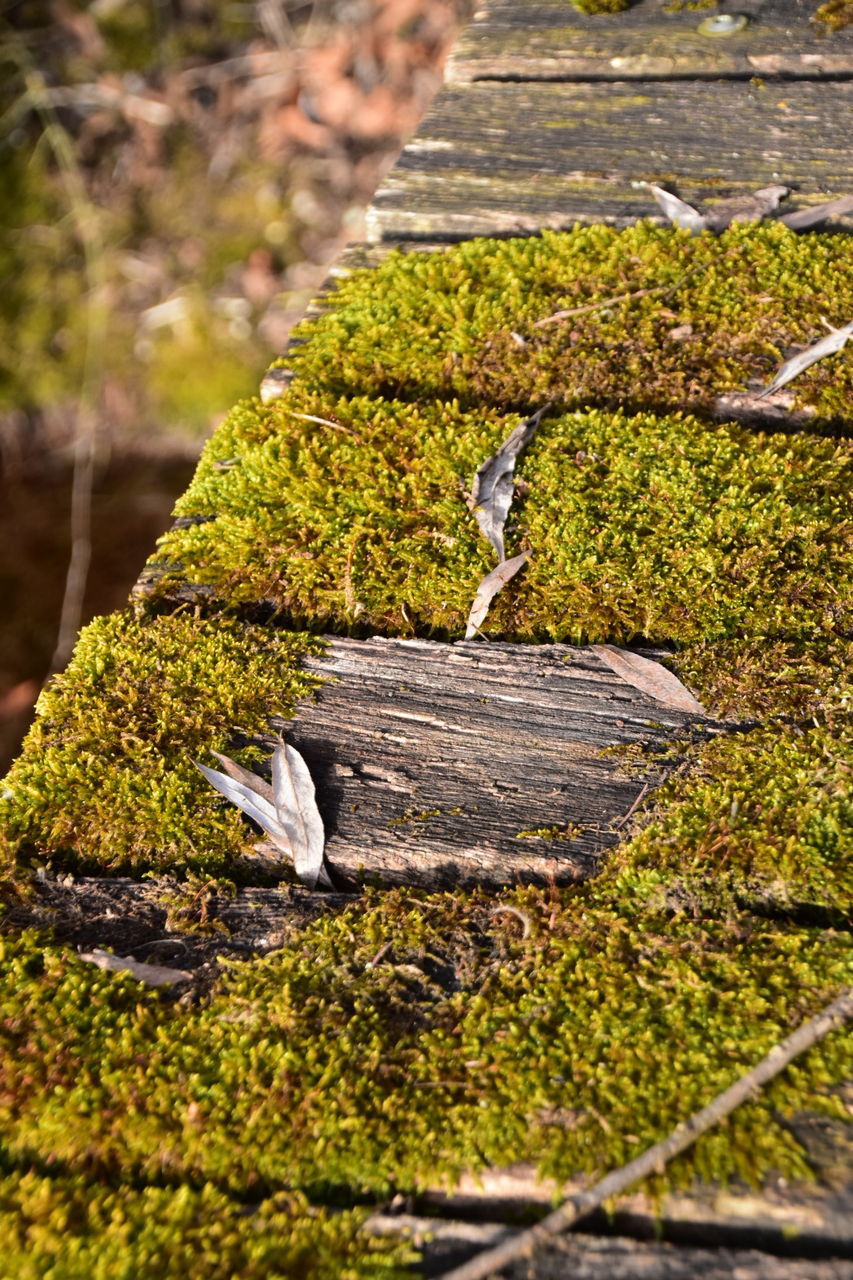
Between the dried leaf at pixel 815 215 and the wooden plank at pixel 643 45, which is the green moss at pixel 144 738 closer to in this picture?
the dried leaf at pixel 815 215

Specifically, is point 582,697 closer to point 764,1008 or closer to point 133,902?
point 764,1008

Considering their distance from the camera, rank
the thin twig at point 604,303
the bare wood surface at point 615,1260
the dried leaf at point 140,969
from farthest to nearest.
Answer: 1. the thin twig at point 604,303
2. the dried leaf at point 140,969
3. the bare wood surface at point 615,1260

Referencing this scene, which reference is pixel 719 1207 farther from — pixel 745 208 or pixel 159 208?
pixel 159 208

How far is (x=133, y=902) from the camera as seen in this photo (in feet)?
4.69

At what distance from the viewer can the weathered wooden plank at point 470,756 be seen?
147 cm

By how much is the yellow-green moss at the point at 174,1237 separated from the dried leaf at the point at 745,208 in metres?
2.37

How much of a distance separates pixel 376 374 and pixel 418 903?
1324 millimetres

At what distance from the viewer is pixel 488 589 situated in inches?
69.6

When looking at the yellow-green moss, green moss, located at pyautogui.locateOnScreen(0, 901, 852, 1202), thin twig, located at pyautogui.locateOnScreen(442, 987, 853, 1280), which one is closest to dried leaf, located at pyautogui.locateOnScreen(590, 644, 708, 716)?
green moss, located at pyautogui.locateOnScreen(0, 901, 852, 1202)

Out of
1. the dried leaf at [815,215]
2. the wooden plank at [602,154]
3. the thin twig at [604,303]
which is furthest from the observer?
the wooden plank at [602,154]

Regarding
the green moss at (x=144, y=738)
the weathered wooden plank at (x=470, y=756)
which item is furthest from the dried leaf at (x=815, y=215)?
the green moss at (x=144, y=738)

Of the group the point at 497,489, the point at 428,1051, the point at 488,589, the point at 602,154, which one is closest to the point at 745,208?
the point at 602,154

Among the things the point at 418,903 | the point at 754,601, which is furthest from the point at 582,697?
the point at 418,903

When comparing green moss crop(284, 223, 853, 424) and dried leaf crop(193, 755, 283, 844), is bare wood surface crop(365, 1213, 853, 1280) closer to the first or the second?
dried leaf crop(193, 755, 283, 844)
